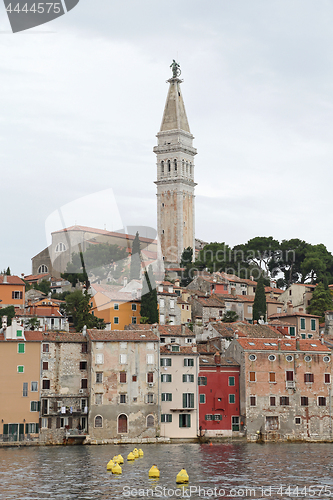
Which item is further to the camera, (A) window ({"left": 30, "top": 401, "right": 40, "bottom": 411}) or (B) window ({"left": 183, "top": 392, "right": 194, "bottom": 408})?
A: (B) window ({"left": 183, "top": 392, "right": 194, "bottom": 408})

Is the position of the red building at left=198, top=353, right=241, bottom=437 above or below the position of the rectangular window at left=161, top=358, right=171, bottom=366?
below

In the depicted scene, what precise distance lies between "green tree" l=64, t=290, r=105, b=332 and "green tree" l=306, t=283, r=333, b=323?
2638 cm

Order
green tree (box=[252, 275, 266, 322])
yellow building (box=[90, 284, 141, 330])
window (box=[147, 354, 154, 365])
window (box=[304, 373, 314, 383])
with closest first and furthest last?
window (box=[147, 354, 154, 365]), window (box=[304, 373, 314, 383]), yellow building (box=[90, 284, 141, 330]), green tree (box=[252, 275, 266, 322])

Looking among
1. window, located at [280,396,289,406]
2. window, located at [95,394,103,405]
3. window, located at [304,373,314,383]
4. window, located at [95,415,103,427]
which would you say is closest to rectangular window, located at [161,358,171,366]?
window, located at [95,394,103,405]

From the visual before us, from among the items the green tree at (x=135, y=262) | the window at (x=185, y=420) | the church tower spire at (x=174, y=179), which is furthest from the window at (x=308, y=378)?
the church tower spire at (x=174, y=179)

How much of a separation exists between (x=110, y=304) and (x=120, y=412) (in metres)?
20.5

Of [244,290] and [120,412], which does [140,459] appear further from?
[244,290]

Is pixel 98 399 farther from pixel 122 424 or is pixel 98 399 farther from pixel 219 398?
pixel 219 398

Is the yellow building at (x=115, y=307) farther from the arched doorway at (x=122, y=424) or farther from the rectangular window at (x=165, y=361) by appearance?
the arched doorway at (x=122, y=424)

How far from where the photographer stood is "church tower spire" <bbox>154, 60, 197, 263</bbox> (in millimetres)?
129500

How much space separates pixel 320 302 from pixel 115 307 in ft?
80.0

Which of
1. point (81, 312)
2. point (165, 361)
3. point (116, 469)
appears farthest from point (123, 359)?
point (116, 469)

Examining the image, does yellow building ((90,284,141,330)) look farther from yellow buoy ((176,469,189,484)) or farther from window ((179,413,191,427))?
yellow buoy ((176,469,189,484))

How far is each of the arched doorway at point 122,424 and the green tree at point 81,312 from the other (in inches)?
537
